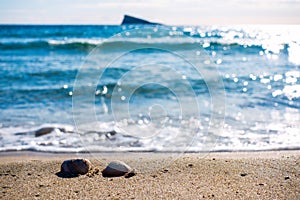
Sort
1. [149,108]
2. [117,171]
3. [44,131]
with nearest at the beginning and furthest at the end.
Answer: [117,171], [44,131], [149,108]

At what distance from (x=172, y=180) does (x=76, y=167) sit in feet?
2.78

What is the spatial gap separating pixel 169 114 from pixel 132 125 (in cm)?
79

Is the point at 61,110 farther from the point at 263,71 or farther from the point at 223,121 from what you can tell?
the point at 263,71

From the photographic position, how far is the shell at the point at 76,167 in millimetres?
3447

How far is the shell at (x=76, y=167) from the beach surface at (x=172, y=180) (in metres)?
0.08

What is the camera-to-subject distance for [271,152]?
434cm

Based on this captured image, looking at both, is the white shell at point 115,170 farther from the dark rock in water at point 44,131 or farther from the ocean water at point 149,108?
the dark rock in water at point 44,131

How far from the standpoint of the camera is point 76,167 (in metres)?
3.46

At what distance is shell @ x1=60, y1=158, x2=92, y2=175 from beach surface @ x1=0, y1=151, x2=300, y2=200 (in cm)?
8

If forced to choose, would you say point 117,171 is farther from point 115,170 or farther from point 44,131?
point 44,131

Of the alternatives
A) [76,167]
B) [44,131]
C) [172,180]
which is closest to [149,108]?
[44,131]

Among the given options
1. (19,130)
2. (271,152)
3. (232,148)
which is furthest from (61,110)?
(271,152)

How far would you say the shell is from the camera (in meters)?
3.45

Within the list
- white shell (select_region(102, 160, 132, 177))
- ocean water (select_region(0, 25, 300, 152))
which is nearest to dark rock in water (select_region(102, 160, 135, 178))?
white shell (select_region(102, 160, 132, 177))
